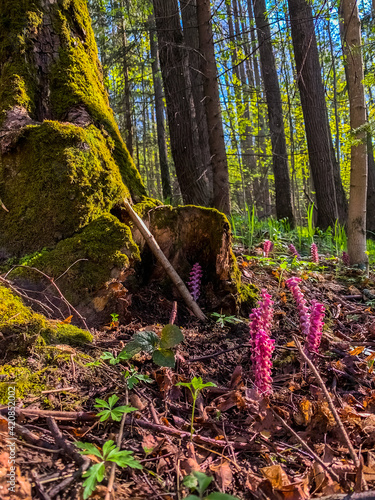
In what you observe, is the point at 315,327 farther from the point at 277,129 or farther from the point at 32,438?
the point at 277,129

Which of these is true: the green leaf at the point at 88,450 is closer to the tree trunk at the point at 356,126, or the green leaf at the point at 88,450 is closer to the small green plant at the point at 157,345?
the small green plant at the point at 157,345

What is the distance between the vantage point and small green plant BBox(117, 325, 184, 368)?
5.16 feet

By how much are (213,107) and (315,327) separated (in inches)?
148

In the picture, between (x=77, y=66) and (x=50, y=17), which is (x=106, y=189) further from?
(x=50, y=17)

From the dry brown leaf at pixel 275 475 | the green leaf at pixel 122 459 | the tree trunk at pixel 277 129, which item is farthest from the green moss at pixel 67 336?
the tree trunk at pixel 277 129

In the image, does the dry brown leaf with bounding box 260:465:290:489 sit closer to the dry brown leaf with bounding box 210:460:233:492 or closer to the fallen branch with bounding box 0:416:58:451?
the dry brown leaf with bounding box 210:460:233:492

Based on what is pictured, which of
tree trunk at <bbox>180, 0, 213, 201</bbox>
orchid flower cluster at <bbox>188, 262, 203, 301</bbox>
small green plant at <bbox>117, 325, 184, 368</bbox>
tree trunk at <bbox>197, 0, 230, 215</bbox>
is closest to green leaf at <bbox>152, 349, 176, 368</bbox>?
small green plant at <bbox>117, 325, 184, 368</bbox>

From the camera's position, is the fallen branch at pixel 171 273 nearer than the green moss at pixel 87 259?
No

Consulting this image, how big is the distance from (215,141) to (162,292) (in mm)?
2974

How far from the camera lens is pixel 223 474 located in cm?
115

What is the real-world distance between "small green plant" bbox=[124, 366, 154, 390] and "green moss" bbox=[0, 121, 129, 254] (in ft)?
3.86

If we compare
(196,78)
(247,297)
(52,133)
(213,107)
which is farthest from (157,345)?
(196,78)

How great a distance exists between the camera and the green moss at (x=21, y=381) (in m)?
1.27

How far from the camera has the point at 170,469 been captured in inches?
44.1
